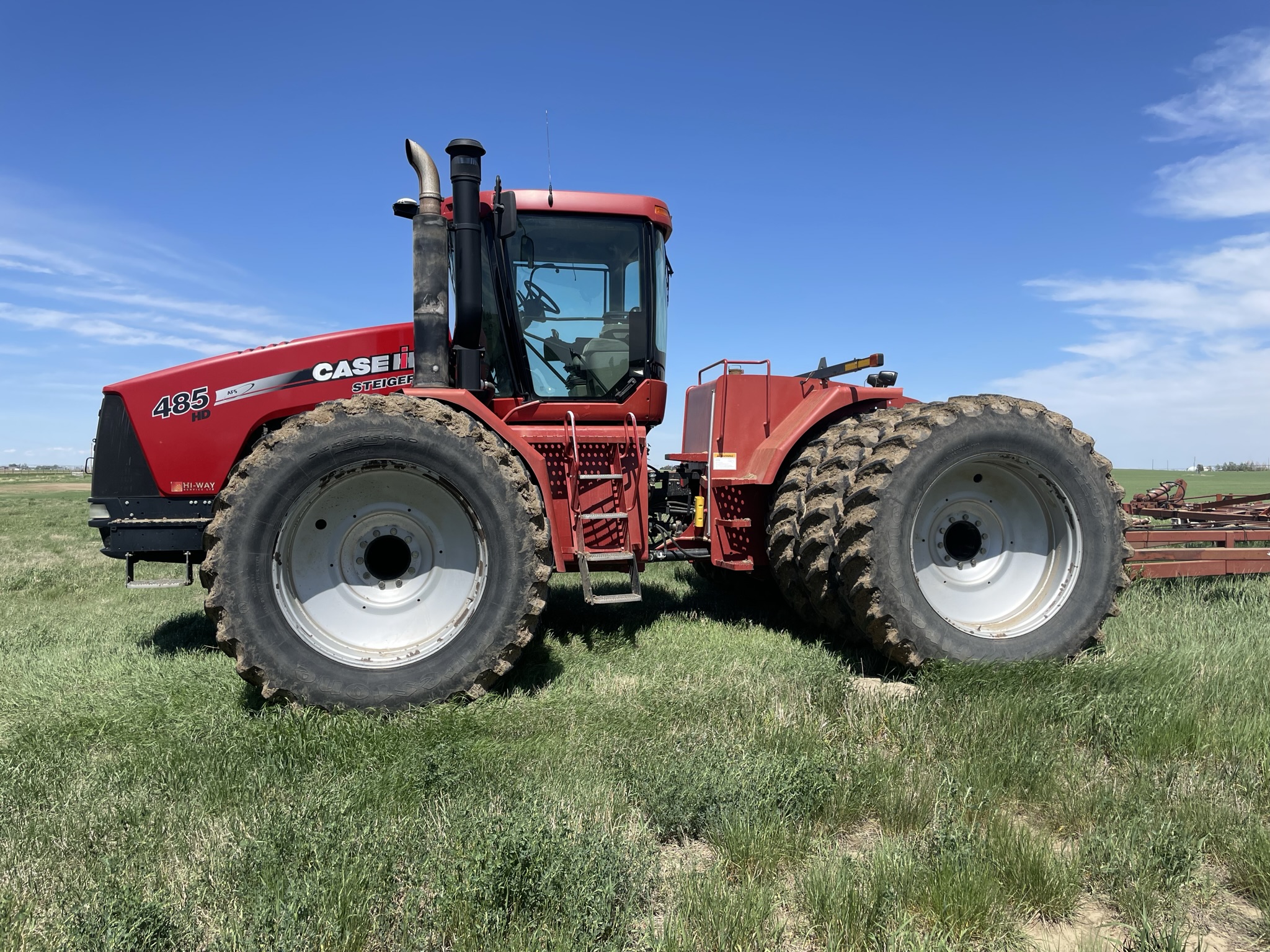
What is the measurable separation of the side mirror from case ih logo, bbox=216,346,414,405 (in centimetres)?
100

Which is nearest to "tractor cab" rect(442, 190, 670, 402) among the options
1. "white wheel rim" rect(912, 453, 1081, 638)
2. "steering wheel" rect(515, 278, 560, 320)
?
"steering wheel" rect(515, 278, 560, 320)

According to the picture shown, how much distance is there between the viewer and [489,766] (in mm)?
3127

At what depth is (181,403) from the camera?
16.1 ft

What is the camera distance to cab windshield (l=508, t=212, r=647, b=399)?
5141 mm

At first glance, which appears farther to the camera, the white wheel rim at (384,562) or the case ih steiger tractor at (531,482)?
the white wheel rim at (384,562)

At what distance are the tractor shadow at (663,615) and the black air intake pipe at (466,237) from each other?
6.24ft

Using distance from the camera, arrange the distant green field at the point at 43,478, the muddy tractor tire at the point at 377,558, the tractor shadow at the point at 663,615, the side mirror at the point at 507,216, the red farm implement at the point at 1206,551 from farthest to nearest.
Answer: the distant green field at the point at 43,478 → the red farm implement at the point at 1206,551 → the side mirror at the point at 507,216 → the tractor shadow at the point at 663,615 → the muddy tractor tire at the point at 377,558

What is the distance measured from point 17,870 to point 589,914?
6.04 feet

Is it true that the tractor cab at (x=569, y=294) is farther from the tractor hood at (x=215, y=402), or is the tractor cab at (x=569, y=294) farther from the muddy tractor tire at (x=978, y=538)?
the muddy tractor tire at (x=978, y=538)

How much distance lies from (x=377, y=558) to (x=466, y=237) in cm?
201

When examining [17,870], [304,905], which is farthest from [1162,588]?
[17,870]

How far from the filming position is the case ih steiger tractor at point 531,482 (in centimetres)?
403

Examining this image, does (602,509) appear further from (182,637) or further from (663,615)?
(182,637)

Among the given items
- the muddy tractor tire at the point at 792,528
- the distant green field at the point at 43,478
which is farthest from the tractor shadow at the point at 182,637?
the distant green field at the point at 43,478
